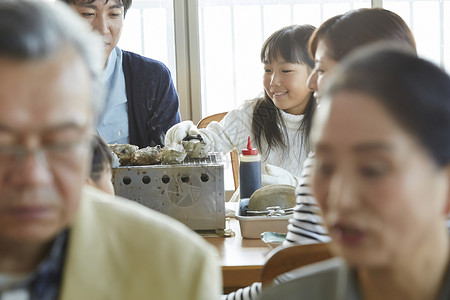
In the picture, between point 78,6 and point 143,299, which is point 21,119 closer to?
point 143,299

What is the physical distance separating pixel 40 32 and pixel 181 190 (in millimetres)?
1330

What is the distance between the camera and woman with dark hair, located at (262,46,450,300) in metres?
0.82

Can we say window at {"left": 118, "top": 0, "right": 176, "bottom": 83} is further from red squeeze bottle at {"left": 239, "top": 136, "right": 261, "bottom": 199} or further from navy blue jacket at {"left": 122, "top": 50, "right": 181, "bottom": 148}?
red squeeze bottle at {"left": 239, "top": 136, "right": 261, "bottom": 199}

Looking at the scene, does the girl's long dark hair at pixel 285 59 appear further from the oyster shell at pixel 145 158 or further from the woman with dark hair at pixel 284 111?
the oyster shell at pixel 145 158

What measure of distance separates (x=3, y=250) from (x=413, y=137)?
548 millimetres

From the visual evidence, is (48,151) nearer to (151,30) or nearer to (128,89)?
(128,89)

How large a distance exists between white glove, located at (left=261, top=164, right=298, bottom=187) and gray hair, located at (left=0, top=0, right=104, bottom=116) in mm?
1810

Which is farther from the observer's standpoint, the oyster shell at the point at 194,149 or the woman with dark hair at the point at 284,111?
the woman with dark hair at the point at 284,111

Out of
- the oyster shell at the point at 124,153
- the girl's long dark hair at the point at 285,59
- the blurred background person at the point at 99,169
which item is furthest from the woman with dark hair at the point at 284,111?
the blurred background person at the point at 99,169

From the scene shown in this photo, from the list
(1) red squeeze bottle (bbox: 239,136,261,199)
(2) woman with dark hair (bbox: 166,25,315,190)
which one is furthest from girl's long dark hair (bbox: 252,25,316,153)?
(1) red squeeze bottle (bbox: 239,136,261,199)

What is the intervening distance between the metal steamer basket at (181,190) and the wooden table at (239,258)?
90 millimetres

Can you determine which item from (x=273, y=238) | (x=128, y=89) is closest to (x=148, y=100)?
(x=128, y=89)

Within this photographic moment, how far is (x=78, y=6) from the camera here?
2740 mm

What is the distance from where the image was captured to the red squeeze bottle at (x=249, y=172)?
2320 mm
